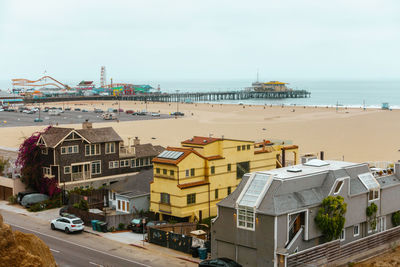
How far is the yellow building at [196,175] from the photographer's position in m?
33.7

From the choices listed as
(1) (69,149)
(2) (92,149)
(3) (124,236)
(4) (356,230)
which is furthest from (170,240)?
(2) (92,149)

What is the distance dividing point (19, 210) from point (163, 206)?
1153 cm

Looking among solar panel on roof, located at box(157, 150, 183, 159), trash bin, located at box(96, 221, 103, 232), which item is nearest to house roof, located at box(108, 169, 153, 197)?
solar panel on roof, located at box(157, 150, 183, 159)

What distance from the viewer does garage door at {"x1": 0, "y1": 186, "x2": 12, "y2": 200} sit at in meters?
42.0

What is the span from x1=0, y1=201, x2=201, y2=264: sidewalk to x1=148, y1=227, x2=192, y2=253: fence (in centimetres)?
24

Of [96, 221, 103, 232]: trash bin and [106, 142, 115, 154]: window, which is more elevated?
[106, 142, 115, 154]: window

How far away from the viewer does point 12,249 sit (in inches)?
434

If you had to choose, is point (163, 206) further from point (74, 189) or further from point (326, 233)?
point (326, 233)

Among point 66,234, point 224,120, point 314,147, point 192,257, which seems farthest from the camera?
point 224,120

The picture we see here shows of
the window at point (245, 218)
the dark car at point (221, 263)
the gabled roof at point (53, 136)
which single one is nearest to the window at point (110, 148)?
the gabled roof at point (53, 136)

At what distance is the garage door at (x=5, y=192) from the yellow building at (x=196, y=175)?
1390 centimetres

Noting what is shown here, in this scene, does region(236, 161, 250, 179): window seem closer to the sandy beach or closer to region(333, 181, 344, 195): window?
region(333, 181, 344, 195): window

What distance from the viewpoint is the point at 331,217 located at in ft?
81.6

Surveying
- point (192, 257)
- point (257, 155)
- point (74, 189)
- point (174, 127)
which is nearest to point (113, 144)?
point (74, 189)
